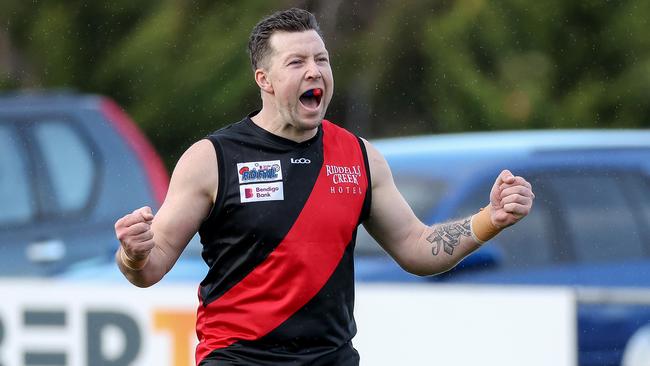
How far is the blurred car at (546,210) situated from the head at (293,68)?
10.6 ft

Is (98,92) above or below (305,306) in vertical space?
above

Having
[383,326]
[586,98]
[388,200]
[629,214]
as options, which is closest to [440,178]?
[629,214]

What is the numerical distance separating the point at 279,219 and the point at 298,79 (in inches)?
17.4

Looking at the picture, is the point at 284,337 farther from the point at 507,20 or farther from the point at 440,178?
the point at 507,20

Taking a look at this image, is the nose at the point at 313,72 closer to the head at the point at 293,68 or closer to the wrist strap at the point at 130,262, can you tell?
the head at the point at 293,68

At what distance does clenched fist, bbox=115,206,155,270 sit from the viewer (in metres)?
4.19

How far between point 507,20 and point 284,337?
14.4 meters

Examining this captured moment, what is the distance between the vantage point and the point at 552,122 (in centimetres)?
1780

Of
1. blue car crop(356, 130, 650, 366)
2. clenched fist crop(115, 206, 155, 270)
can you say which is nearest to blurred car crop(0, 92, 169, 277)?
blue car crop(356, 130, 650, 366)

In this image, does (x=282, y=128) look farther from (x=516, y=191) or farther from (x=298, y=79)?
(x=516, y=191)

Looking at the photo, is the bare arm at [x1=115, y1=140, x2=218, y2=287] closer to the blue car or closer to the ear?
the ear

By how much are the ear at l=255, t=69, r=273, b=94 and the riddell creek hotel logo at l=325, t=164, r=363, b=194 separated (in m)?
0.31

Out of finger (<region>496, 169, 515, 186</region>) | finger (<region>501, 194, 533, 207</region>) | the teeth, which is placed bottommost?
finger (<region>501, 194, 533, 207</region>)

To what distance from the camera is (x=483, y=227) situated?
4.54 m
